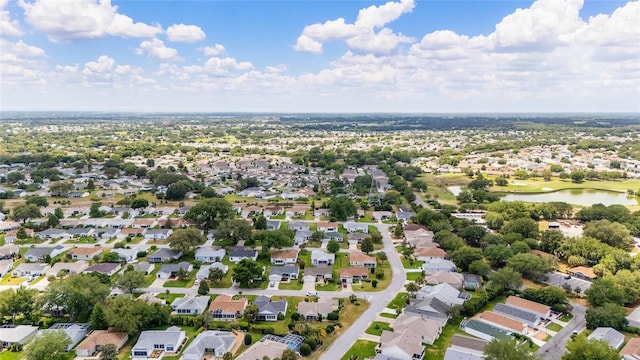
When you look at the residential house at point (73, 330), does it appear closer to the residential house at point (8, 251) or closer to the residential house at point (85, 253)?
the residential house at point (85, 253)

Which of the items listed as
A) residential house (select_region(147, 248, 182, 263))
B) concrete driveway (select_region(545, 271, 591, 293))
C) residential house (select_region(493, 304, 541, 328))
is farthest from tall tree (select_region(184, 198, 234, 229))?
concrete driveway (select_region(545, 271, 591, 293))

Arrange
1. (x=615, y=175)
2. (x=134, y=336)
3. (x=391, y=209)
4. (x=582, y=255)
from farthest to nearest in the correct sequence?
1. (x=615, y=175)
2. (x=391, y=209)
3. (x=582, y=255)
4. (x=134, y=336)

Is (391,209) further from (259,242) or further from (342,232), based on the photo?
(259,242)

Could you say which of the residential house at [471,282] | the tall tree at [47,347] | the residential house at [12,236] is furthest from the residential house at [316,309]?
the residential house at [12,236]

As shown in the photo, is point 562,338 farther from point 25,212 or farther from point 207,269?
point 25,212

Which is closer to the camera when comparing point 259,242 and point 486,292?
point 486,292

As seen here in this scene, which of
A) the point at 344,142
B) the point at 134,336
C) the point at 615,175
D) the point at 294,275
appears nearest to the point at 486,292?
the point at 294,275

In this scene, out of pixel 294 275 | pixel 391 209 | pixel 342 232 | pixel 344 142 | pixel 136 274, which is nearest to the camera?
pixel 136 274
